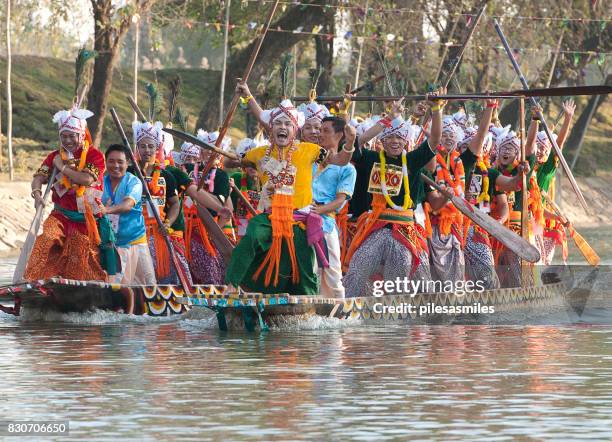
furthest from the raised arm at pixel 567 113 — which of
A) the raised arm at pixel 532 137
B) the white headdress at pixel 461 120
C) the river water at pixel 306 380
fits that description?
the river water at pixel 306 380

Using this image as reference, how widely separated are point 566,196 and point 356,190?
26221 mm

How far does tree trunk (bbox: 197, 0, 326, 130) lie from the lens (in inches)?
1281

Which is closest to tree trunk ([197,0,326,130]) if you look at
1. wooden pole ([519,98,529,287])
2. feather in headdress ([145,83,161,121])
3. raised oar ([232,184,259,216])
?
feather in headdress ([145,83,161,121])

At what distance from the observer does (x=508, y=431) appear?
9180 mm

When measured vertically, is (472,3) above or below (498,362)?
above

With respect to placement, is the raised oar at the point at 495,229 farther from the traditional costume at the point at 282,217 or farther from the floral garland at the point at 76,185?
the floral garland at the point at 76,185

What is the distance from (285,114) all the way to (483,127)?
2.42 m

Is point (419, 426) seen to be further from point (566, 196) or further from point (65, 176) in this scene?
point (566, 196)

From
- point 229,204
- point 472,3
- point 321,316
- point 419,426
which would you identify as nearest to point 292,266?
point 321,316

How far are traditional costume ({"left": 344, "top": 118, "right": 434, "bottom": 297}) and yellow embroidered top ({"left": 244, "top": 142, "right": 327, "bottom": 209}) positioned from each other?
1.14 metres

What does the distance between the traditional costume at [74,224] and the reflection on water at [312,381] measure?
76 cm

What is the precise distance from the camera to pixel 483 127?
50.6 feet

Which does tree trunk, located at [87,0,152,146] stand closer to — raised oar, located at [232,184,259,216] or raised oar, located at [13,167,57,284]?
raised oar, located at [232,184,259,216]

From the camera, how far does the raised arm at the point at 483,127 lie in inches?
596
